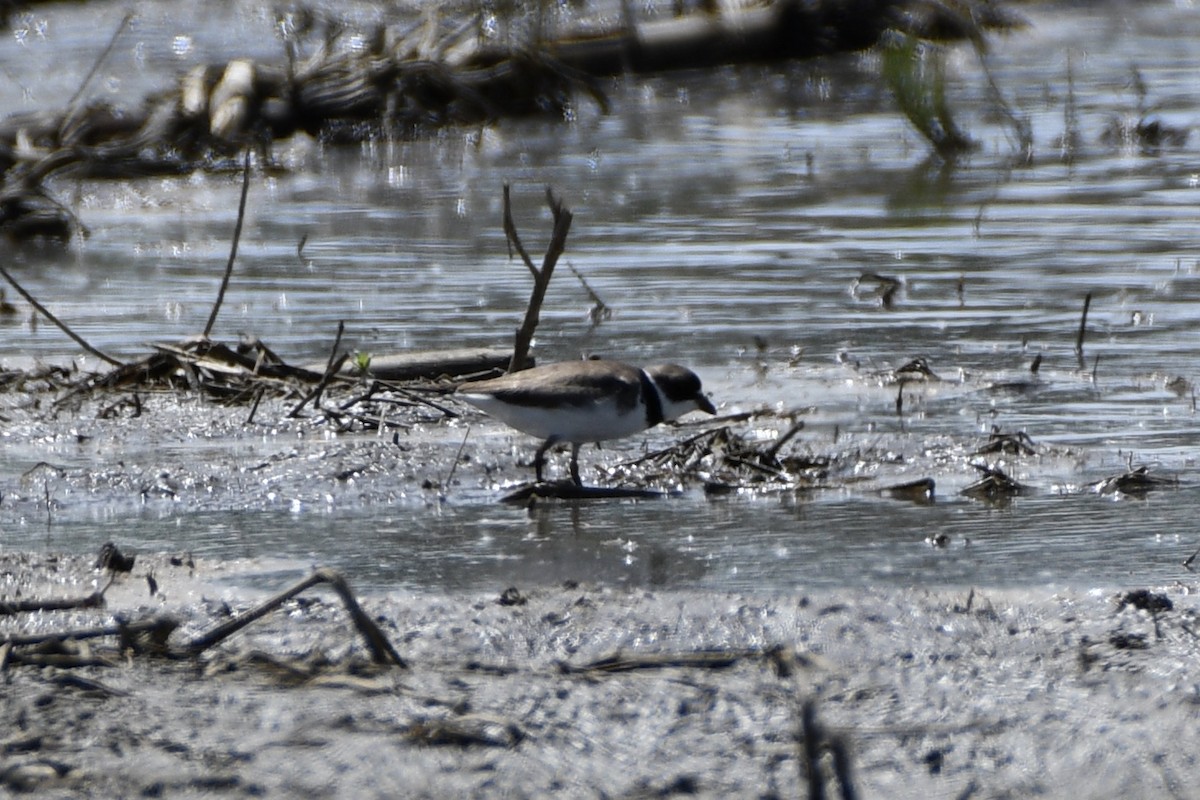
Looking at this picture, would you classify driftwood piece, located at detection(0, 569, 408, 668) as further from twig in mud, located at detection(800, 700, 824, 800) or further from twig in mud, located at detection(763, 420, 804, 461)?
twig in mud, located at detection(763, 420, 804, 461)

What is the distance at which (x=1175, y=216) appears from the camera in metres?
11.3

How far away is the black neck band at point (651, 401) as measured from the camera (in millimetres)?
6363

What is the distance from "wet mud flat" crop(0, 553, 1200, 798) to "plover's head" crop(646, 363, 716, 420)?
172cm

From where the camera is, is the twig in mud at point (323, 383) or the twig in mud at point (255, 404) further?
the twig in mud at point (255, 404)

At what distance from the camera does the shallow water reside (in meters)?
5.39

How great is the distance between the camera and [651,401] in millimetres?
6371

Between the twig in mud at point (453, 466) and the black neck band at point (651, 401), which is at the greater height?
the black neck band at point (651, 401)

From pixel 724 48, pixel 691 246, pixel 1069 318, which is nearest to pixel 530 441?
pixel 1069 318

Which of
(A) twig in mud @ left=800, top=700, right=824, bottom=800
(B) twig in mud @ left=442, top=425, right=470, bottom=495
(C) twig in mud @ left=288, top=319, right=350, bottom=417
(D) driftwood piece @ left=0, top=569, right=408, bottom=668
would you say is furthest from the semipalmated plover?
(A) twig in mud @ left=800, top=700, right=824, bottom=800

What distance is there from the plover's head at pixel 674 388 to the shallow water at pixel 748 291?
446 mm

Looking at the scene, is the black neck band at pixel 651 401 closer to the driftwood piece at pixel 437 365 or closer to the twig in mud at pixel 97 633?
the driftwood piece at pixel 437 365

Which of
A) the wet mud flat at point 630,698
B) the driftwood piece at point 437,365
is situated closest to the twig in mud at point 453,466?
the driftwood piece at point 437,365

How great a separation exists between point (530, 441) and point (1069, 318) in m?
3.16

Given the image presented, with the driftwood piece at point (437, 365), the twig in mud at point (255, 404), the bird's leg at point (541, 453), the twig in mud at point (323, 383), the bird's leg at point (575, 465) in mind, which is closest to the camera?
the bird's leg at point (575, 465)
